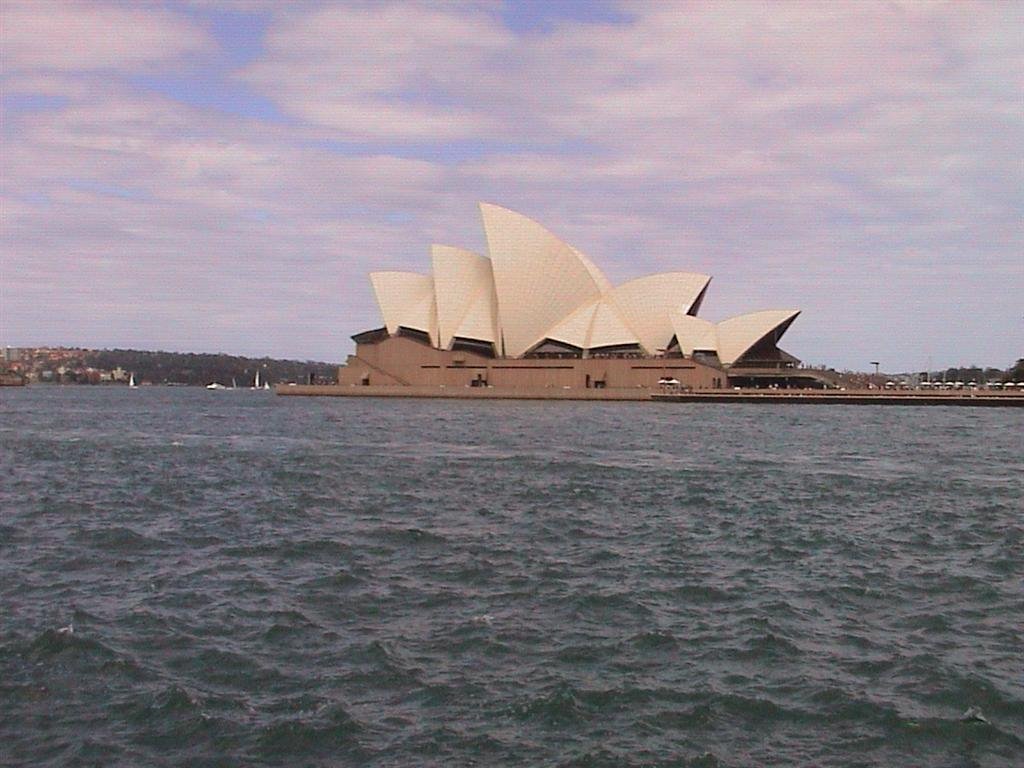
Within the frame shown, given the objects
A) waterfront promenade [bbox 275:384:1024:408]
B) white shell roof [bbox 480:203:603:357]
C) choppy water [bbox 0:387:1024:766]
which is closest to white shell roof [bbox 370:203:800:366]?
white shell roof [bbox 480:203:603:357]

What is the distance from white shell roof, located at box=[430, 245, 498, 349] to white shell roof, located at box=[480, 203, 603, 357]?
2032 millimetres

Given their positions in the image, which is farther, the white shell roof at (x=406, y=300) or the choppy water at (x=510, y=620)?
the white shell roof at (x=406, y=300)

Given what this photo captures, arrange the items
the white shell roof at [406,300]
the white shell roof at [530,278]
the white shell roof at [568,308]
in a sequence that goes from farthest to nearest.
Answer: the white shell roof at [406,300] → the white shell roof at [568,308] → the white shell roof at [530,278]

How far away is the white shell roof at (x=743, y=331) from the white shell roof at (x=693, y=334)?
0.73 meters

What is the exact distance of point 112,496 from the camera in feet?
67.3

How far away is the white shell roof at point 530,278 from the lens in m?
77.2

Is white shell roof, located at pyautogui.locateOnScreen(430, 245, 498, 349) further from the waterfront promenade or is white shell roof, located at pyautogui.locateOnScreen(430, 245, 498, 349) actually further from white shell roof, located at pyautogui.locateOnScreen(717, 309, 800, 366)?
white shell roof, located at pyautogui.locateOnScreen(717, 309, 800, 366)

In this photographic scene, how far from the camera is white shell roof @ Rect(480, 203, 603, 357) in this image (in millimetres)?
77188

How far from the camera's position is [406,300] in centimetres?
8756

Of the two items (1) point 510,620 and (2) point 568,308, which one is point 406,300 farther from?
(1) point 510,620

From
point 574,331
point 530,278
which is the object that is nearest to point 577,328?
point 574,331

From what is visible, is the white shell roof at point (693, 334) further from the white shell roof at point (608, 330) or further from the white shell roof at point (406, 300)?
the white shell roof at point (406, 300)

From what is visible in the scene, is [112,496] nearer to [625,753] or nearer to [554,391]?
[625,753]

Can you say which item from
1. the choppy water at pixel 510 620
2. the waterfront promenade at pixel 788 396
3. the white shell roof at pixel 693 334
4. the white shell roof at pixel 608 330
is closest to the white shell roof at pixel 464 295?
the waterfront promenade at pixel 788 396
